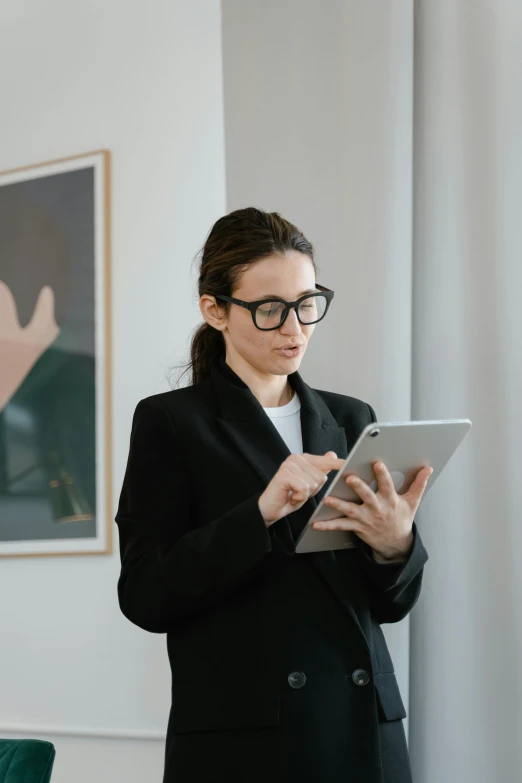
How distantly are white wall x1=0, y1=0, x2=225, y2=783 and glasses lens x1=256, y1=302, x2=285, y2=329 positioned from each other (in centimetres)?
118

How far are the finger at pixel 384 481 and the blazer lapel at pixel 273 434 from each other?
0.16 metres

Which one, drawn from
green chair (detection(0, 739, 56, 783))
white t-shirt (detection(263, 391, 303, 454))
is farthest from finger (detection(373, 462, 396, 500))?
green chair (detection(0, 739, 56, 783))

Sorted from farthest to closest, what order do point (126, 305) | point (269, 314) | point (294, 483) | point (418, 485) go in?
point (126, 305)
point (269, 314)
point (418, 485)
point (294, 483)

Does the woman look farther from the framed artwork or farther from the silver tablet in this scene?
the framed artwork

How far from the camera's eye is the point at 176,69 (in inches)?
105

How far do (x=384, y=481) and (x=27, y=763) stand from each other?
2.09 feet

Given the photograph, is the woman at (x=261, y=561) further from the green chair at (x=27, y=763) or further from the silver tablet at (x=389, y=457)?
the green chair at (x=27, y=763)

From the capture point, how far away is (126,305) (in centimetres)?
269

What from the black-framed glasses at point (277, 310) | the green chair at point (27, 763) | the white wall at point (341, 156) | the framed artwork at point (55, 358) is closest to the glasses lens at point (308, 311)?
the black-framed glasses at point (277, 310)

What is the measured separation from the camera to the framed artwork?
2.70 meters

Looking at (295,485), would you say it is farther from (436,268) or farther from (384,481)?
(436,268)

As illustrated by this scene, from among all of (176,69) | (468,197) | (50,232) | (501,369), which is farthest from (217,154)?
(501,369)

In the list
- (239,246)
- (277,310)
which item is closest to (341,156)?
(239,246)

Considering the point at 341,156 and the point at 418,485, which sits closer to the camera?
the point at 418,485
